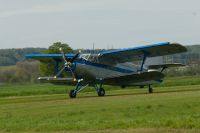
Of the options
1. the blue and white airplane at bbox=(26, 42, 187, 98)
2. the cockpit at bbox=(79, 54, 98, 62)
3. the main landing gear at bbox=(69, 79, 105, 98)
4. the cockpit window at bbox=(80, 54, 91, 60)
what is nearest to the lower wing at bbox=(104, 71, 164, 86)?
the blue and white airplane at bbox=(26, 42, 187, 98)

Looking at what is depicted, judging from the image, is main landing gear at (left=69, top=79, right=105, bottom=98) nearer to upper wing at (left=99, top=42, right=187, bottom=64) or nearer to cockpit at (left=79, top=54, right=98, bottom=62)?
cockpit at (left=79, top=54, right=98, bottom=62)

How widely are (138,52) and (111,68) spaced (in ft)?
8.34

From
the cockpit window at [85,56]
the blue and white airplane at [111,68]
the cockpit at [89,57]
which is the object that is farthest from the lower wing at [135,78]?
the cockpit window at [85,56]

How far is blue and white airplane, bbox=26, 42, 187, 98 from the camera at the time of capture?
112ft

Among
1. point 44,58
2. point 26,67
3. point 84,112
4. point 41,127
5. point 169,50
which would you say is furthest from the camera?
point 26,67

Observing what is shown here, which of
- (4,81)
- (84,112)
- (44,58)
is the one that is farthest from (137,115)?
(4,81)

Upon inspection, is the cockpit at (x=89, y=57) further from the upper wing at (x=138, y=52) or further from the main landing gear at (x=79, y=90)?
the main landing gear at (x=79, y=90)

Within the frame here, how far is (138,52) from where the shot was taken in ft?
115

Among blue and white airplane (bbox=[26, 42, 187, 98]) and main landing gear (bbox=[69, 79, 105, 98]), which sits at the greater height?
blue and white airplane (bbox=[26, 42, 187, 98])

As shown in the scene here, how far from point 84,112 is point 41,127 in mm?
4704

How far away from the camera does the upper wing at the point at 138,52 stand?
3291cm

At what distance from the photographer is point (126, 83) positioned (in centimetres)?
3712

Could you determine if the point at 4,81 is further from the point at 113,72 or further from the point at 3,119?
the point at 3,119

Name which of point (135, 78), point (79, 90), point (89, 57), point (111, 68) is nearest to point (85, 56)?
point (89, 57)
